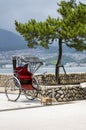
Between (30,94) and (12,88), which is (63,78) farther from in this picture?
(30,94)

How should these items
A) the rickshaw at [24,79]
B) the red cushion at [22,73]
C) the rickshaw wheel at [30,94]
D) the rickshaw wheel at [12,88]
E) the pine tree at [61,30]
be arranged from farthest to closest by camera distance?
the pine tree at [61,30] → the rickshaw wheel at [30,94] → the red cushion at [22,73] → the rickshaw at [24,79] → the rickshaw wheel at [12,88]

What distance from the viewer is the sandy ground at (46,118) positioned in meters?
10.3

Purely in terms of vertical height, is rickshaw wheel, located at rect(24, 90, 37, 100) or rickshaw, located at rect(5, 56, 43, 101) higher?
rickshaw, located at rect(5, 56, 43, 101)

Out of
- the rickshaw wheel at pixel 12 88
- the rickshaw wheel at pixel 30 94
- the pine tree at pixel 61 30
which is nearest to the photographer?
the rickshaw wheel at pixel 12 88

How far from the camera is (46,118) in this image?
38.5ft

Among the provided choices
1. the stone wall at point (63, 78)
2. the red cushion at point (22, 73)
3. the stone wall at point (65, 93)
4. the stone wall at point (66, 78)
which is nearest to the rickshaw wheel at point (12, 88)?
the red cushion at point (22, 73)

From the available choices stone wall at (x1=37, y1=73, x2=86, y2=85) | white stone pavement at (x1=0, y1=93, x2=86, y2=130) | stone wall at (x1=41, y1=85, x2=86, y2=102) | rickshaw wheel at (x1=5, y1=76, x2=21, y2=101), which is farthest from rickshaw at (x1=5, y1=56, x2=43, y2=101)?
stone wall at (x1=37, y1=73, x2=86, y2=85)

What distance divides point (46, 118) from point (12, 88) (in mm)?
7026

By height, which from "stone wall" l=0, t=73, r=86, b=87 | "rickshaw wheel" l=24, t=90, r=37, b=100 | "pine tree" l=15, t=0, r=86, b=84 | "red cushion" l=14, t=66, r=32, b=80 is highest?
"pine tree" l=15, t=0, r=86, b=84

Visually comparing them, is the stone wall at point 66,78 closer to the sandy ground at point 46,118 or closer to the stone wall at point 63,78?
the stone wall at point 63,78

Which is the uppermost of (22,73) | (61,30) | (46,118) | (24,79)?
(61,30)

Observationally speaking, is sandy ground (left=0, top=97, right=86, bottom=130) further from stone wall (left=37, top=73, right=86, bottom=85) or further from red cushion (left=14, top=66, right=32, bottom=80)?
stone wall (left=37, top=73, right=86, bottom=85)

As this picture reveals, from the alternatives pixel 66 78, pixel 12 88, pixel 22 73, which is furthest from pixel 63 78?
pixel 22 73

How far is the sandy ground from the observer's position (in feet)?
33.8
